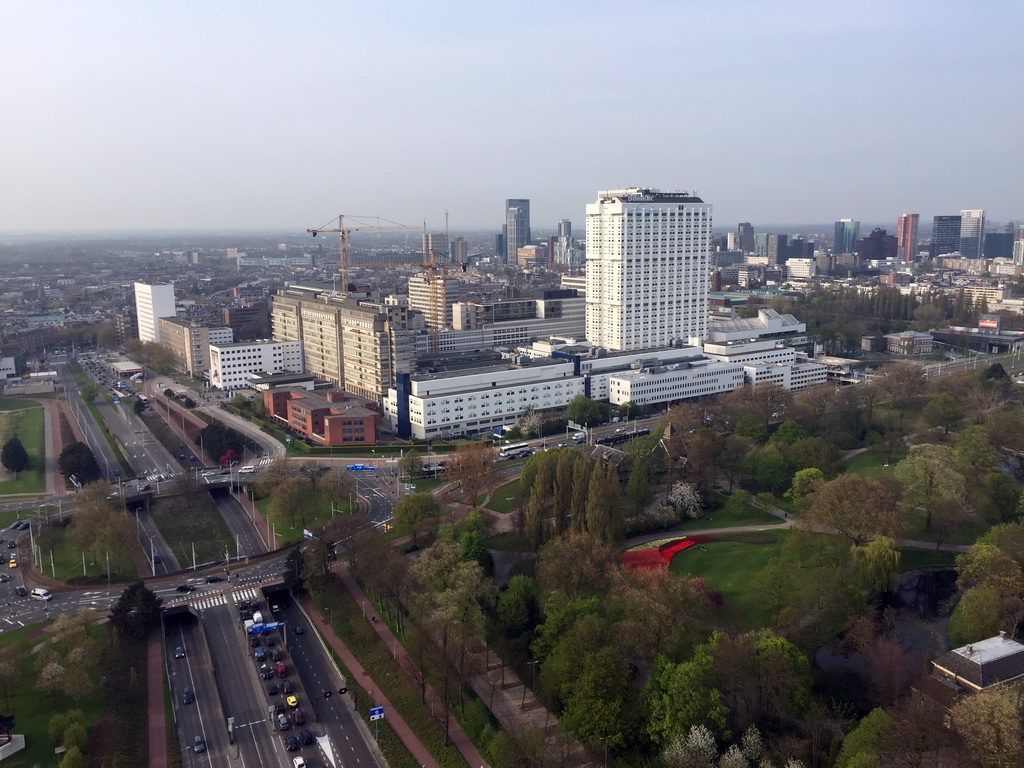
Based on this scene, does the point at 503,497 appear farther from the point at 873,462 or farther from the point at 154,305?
the point at 154,305

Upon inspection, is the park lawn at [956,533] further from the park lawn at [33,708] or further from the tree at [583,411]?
the park lawn at [33,708]

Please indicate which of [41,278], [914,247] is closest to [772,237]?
[914,247]

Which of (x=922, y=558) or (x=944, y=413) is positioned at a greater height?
(x=944, y=413)

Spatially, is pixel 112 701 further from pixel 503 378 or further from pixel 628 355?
pixel 628 355

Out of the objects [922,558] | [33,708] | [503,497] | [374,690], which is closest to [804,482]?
[922,558]

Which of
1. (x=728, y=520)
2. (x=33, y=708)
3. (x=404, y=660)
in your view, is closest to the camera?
(x=33, y=708)

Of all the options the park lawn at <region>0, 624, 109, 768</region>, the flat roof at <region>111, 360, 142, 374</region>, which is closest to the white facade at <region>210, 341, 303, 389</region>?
the flat roof at <region>111, 360, 142, 374</region>

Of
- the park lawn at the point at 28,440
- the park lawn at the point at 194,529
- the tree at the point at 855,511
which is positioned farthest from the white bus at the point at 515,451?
the park lawn at the point at 28,440
